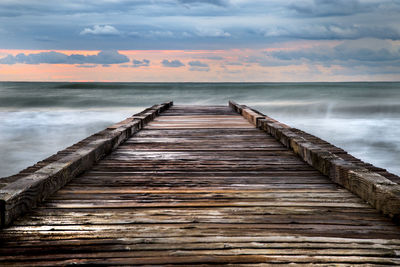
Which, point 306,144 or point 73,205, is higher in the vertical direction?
point 306,144

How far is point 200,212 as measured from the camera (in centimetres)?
264

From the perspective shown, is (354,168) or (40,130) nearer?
(354,168)

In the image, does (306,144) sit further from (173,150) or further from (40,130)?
(40,130)

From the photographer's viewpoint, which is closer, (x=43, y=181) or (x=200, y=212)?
(x=200, y=212)

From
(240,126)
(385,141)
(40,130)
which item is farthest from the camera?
(40,130)

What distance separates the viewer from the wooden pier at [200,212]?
2.05m

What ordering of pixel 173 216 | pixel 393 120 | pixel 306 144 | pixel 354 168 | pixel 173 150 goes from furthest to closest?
pixel 393 120
pixel 173 150
pixel 306 144
pixel 354 168
pixel 173 216

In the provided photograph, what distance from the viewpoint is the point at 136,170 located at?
3871 millimetres

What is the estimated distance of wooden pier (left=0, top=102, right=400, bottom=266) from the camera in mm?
2047

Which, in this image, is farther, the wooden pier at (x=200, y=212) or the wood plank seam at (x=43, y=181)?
the wood plank seam at (x=43, y=181)

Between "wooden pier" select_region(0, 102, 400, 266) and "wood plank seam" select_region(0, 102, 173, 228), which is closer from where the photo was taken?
"wooden pier" select_region(0, 102, 400, 266)

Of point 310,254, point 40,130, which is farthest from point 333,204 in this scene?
point 40,130

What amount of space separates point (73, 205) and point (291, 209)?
1385 millimetres

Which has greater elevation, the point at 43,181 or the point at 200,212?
the point at 43,181
